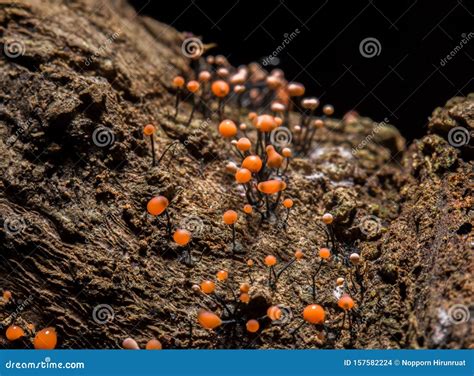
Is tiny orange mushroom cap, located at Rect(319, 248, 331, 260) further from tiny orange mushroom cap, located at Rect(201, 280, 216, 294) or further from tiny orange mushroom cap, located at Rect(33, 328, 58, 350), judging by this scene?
tiny orange mushroom cap, located at Rect(33, 328, 58, 350)

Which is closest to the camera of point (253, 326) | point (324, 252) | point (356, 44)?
point (253, 326)

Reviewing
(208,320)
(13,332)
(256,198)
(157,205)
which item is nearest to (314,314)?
(208,320)

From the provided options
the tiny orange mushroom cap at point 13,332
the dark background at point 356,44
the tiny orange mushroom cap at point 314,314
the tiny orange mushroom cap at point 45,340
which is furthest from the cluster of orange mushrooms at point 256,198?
the tiny orange mushroom cap at point 13,332

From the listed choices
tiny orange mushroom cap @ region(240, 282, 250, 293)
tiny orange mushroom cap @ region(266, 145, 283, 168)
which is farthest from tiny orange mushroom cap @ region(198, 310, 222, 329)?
tiny orange mushroom cap @ region(266, 145, 283, 168)

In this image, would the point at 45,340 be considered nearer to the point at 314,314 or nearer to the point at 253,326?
the point at 253,326

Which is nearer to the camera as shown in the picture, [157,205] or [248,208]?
[157,205]

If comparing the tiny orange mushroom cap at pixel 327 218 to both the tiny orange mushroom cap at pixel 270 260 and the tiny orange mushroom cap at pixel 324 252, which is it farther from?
the tiny orange mushroom cap at pixel 270 260
